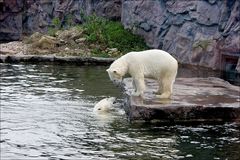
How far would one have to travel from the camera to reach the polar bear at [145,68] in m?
11.2

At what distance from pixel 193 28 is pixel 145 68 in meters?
12.0

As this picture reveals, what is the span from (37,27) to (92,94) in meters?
28.5

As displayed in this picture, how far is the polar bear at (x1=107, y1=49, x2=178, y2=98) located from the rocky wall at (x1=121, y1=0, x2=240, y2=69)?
922 cm

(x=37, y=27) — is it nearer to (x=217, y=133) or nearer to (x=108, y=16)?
(x=108, y=16)

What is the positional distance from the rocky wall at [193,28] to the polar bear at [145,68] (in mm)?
9217

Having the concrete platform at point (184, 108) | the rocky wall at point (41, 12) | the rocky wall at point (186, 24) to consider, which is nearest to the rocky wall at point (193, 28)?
the rocky wall at point (186, 24)

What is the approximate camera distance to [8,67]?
19.9 m

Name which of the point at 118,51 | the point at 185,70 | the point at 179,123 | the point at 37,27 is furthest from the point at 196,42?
the point at 37,27

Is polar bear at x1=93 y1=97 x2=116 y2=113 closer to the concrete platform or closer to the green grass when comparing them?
the concrete platform

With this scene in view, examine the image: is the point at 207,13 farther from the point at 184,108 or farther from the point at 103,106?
the point at 184,108

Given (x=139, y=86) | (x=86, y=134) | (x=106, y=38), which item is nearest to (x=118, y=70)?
(x=139, y=86)

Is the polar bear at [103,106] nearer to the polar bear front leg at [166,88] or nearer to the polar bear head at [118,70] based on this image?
the polar bear head at [118,70]

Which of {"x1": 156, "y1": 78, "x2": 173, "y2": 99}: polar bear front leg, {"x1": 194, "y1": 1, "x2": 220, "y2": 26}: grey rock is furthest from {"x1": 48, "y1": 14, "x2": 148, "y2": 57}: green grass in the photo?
{"x1": 156, "y1": 78, "x2": 173, "y2": 99}: polar bear front leg

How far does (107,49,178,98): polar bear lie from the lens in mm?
11180
